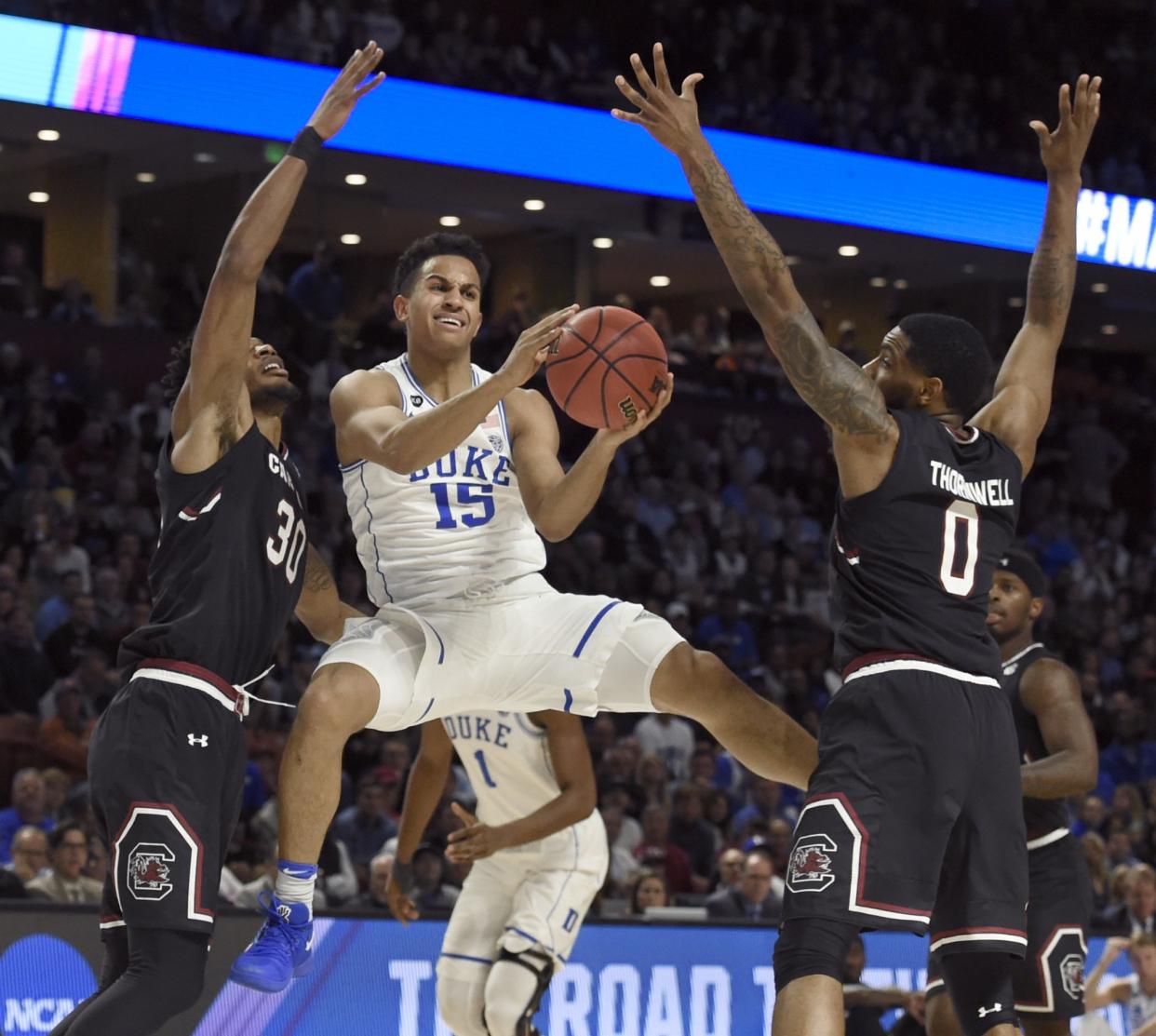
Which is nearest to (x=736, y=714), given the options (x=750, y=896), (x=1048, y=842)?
(x=1048, y=842)

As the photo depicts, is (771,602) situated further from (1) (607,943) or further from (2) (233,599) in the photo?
(2) (233,599)

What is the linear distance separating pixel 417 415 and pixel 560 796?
6.59ft

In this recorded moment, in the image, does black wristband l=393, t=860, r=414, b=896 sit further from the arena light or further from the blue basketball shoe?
the arena light

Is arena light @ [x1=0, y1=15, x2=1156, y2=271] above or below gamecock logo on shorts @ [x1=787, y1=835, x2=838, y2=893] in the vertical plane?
above

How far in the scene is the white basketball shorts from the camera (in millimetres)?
5812

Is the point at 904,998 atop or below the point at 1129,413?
below

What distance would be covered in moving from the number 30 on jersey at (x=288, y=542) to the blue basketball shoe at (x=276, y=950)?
101 centimetres

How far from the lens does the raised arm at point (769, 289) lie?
Answer: 4902mm

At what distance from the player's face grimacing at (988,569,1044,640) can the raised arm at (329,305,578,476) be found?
200cm

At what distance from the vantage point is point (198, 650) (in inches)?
209

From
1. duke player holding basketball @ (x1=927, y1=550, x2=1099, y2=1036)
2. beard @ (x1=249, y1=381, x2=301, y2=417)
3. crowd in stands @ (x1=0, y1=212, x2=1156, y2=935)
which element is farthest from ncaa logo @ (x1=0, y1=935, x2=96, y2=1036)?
duke player holding basketball @ (x1=927, y1=550, x2=1099, y2=1036)

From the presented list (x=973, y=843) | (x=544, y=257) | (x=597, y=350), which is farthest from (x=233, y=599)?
(x=544, y=257)

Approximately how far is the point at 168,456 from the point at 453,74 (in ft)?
43.2

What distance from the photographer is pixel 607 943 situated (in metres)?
8.30
